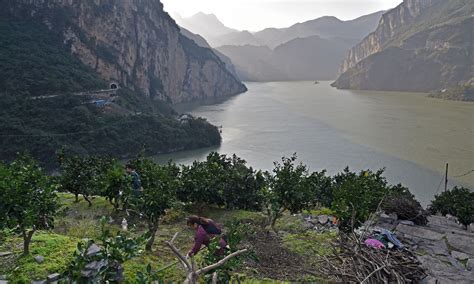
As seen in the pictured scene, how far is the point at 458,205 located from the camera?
1525 cm

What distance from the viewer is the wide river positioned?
1499 inches

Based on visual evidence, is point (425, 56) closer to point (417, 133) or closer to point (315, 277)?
point (417, 133)

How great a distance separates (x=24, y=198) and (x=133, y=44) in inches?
3463

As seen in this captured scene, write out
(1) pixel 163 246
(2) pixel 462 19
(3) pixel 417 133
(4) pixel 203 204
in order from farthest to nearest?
(2) pixel 462 19 → (3) pixel 417 133 → (4) pixel 203 204 → (1) pixel 163 246

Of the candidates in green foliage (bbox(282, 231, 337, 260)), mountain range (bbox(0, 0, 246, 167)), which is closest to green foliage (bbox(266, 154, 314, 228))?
green foliage (bbox(282, 231, 337, 260))

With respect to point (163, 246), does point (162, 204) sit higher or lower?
higher

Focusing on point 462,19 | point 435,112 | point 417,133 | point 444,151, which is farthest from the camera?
point 462,19

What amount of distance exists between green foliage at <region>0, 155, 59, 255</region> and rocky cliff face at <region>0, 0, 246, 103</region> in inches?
2703

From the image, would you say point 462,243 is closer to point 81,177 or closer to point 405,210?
point 405,210

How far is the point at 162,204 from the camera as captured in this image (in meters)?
7.59

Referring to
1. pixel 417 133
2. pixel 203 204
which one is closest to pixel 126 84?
pixel 417 133

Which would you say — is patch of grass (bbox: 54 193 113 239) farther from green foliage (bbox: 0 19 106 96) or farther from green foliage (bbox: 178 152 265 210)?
green foliage (bbox: 0 19 106 96)

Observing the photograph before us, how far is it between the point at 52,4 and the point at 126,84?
19.5 metres

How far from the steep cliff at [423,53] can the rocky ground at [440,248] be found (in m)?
117
